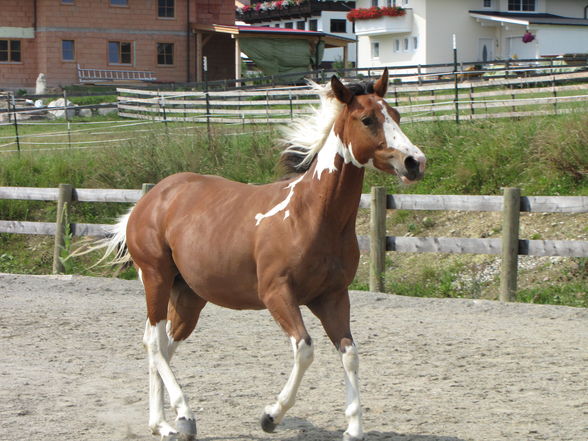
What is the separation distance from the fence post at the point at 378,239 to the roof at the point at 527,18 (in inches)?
1378

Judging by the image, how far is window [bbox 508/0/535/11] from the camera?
4825cm

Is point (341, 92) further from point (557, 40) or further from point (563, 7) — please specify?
point (563, 7)

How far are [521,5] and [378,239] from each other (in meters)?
41.1

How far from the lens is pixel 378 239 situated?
10.6 meters

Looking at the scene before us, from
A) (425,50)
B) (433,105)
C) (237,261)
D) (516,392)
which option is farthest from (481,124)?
(425,50)

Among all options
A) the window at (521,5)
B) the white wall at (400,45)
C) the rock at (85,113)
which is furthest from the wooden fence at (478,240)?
the window at (521,5)

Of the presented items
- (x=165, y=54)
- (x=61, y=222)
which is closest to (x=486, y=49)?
(x=165, y=54)

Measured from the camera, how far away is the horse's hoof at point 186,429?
5016 millimetres

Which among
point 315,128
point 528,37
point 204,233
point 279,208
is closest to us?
point 279,208

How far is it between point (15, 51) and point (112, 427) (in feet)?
128

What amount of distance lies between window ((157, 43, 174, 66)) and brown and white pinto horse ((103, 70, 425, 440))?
38.0 meters

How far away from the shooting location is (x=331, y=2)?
2238 inches

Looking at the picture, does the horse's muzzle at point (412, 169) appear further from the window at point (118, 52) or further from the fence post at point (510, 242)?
the window at point (118, 52)

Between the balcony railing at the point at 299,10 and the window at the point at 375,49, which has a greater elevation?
the balcony railing at the point at 299,10
